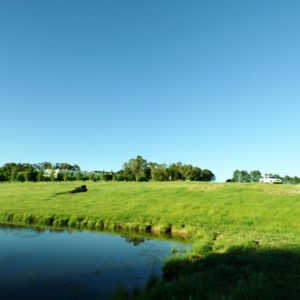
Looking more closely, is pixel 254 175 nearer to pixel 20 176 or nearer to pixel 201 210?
pixel 20 176

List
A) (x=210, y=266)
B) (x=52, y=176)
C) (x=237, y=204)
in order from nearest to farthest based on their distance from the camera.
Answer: (x=210, y=266) < (x=237, y=204) < (x=52, y=176)

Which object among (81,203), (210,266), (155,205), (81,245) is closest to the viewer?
(210,266)

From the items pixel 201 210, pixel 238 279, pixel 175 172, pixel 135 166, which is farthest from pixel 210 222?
pixel 135 166

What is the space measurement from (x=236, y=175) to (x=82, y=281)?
599ft

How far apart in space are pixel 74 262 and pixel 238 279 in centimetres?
1382

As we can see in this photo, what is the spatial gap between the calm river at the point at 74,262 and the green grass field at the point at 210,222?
3.06 meters

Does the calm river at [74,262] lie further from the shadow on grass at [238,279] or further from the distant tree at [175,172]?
the distant tree at [175,172]

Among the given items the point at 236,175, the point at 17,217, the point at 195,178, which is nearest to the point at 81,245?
the point at 17,217

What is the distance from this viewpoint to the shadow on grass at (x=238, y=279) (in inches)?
469

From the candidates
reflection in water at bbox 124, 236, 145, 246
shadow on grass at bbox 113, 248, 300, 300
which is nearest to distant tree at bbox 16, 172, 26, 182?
reflection in water at bbox 124, 236, 145, 246

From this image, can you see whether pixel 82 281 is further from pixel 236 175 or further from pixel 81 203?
pixel 236 175

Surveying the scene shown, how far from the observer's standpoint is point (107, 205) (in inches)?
2085

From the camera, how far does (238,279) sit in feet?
46.8

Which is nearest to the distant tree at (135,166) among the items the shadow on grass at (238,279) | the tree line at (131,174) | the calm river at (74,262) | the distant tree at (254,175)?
the tree line at (131,174)
